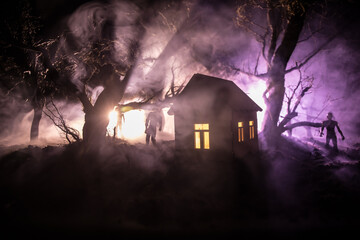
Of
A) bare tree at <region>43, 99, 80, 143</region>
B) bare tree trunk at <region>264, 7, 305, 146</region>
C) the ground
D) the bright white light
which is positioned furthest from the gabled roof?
the bright white light

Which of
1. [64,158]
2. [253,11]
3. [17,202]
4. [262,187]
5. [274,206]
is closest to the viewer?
[274,206]

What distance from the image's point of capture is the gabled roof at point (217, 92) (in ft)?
36.1

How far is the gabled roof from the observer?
11004mm

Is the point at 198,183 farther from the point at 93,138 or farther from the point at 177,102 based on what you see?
the point at 93,138

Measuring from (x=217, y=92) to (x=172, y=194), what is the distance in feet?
17.8

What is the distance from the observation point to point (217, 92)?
11227 millimetres

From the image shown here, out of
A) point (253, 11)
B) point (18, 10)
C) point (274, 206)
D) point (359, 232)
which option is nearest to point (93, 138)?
point (18, 10)

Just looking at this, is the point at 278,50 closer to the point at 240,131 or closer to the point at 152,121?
the point at 240,131

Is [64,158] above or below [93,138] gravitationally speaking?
below

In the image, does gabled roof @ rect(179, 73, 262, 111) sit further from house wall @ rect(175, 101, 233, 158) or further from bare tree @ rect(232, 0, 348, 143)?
bare tree @ rect(232, 0, 348, 143)

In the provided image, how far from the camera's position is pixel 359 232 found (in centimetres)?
595

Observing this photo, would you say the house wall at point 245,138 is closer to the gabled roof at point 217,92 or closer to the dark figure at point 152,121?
the gabled roof at point 217,92

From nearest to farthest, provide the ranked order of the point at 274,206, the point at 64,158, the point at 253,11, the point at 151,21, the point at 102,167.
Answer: the point at 274,206 → the point at 102,167 → the point at 64,158 → the point at 151,21 → the point at 253,11

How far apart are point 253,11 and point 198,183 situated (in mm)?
12569
